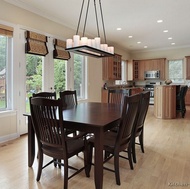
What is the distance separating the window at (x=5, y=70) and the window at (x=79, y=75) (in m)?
2.29

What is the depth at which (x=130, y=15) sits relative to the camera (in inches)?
180

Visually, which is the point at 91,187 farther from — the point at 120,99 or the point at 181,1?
the point at 181,1

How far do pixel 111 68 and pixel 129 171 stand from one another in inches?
211

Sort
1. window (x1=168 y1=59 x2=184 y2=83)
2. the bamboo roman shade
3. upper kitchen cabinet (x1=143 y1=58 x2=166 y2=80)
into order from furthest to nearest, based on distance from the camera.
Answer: upper kitchen cabinet (x1=143 y1=58 x2=166 y2=80), window (x1=168 y1=59 x2=184 y2=83), the bamboo roman shade

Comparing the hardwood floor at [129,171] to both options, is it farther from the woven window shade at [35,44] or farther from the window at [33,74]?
the woven window shade at [35,44]

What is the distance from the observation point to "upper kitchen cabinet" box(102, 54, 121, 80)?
23.4ft

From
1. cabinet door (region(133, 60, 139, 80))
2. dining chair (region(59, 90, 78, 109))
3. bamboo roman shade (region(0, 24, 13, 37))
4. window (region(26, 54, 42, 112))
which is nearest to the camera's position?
dining chair (region(59, 90, 78, 109))

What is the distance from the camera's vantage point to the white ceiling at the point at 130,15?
12.7 ft

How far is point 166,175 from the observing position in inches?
92.4

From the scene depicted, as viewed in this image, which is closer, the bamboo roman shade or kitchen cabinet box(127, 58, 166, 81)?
the bamboo roman shade

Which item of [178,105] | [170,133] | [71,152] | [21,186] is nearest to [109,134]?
[71,152]

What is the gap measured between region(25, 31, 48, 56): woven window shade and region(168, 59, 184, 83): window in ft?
22.1

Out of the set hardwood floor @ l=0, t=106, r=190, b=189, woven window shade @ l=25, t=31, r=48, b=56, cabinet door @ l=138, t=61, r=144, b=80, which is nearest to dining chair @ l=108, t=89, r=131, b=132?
hardwood floor @ l=0, t=106, r=190, b=189

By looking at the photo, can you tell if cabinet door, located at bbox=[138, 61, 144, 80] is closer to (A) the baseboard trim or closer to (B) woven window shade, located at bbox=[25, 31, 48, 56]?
(B) woven window shade, located at bbox=[25, 31, 48, 56]
